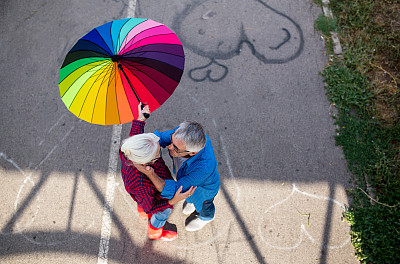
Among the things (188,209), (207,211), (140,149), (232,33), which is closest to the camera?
(140,149)

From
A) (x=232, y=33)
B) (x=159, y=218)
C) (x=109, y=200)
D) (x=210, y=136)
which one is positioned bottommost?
(x=159, y=218)

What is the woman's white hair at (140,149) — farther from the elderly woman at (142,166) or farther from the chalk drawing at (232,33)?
the chalk drawing at (232,33)

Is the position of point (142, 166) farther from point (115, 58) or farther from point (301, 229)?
point (301, 229)

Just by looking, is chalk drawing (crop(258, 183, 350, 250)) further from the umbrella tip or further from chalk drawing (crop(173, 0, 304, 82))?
the umbrella tip

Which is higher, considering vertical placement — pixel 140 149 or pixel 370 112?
pixel 140 149

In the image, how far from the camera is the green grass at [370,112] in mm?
3824

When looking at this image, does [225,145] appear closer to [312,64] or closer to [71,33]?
[312,64]

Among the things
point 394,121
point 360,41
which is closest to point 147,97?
point 394,121

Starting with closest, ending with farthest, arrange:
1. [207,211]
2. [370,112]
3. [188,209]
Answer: [207,211]
[188,209]
[370,112]

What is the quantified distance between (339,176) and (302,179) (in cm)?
55

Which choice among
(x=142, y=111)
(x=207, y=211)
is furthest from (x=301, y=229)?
(x=142, y=111)

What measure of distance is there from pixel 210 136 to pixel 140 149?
223 centimetres

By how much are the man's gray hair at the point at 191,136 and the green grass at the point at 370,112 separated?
2659mm

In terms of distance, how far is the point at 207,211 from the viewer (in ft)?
11.9
